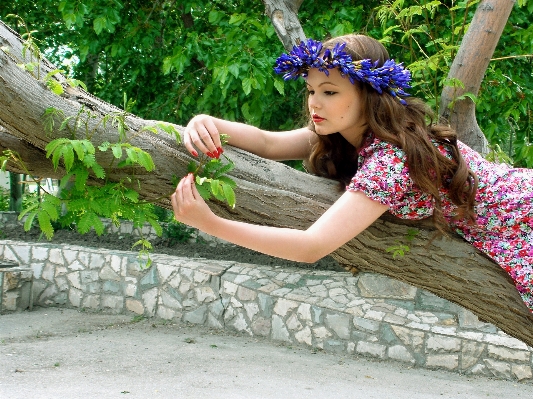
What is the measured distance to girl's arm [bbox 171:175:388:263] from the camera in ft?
5.49

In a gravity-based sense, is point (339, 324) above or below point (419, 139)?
below

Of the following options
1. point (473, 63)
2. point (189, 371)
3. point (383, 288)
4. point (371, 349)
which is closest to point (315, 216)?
point (473, 63)

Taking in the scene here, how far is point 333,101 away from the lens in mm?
1830

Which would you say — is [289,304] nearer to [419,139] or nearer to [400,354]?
[400,354]

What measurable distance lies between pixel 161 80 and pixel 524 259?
6.43 metres

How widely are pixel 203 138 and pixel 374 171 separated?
462 mm

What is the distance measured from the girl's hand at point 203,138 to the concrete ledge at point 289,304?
4869 millimetres

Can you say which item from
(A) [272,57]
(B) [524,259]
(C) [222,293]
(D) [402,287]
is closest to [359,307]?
(D) [402,287]

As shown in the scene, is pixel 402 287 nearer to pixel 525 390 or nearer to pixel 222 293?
pixel 525 390

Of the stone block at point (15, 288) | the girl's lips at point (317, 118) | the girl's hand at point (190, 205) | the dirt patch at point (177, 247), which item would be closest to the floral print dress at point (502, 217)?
the girl's lips at point (317, 118)

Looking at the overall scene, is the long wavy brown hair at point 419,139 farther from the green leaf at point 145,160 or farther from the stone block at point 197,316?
the stone block at point 197,316

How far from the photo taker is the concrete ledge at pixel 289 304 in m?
6.08

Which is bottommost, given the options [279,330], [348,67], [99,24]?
[279,330]

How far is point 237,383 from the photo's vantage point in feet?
17.5
